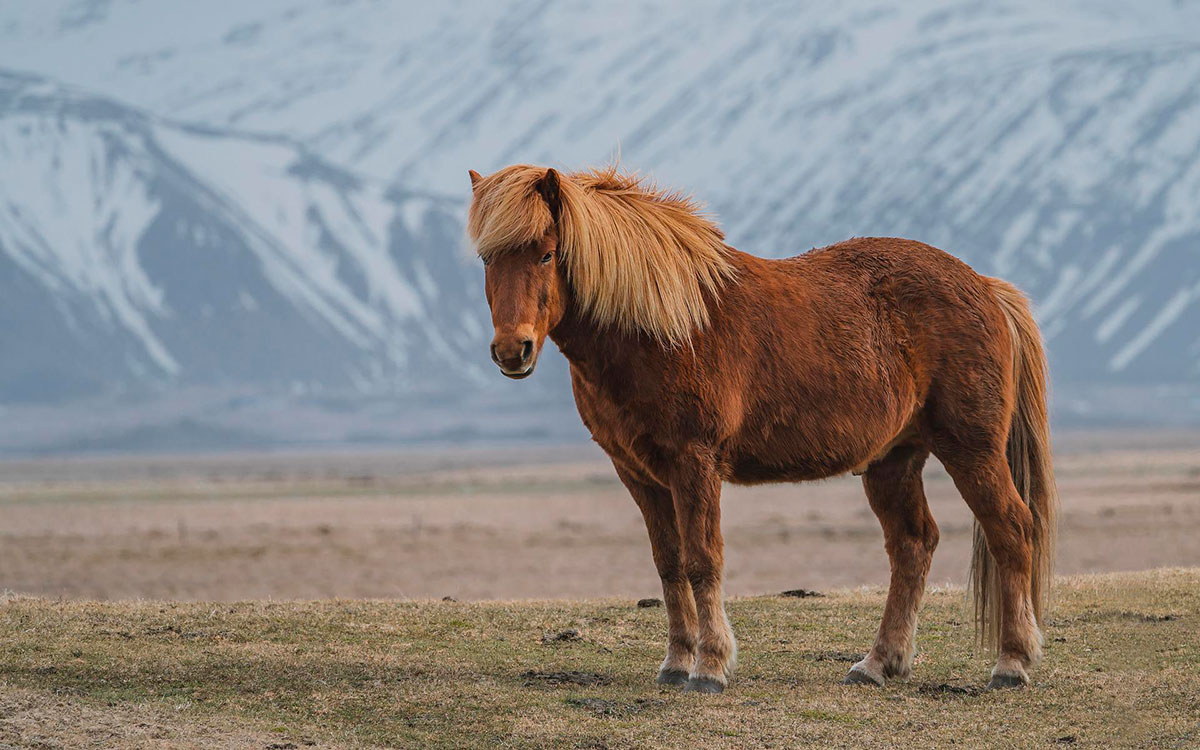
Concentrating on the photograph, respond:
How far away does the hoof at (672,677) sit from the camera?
27.3ft

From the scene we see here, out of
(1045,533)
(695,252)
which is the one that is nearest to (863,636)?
(1045,533)

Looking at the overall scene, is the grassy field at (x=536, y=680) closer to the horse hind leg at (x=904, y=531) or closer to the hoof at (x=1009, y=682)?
the hoof at (x=1009, y=682)

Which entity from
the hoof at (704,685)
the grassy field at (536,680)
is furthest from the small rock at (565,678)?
the hoof at (704,685)

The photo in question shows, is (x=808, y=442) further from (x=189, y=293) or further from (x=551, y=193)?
(x=189, y=293)

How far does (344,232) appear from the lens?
198875 mm

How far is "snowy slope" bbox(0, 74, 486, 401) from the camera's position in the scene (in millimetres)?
170875

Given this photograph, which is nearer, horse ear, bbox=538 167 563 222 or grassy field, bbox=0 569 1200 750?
grassy field, bbox=0 569 1200 750

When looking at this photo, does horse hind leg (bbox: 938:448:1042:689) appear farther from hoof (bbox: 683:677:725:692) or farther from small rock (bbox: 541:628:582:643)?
small rock (bbox: 541:628:582:643)

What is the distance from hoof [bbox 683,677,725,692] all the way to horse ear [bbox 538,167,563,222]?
2581 millimetres

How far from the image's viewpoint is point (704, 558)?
790 cm

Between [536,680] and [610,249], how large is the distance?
8.08 ft

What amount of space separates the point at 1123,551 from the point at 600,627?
19.6 metres

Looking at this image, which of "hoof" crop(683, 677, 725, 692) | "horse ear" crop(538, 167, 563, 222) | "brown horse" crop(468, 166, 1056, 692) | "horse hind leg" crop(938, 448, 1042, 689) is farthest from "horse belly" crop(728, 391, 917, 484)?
"horse ear" crop(538, 167, 563, 222)

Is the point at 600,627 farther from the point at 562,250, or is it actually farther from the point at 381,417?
the point at 381,417
